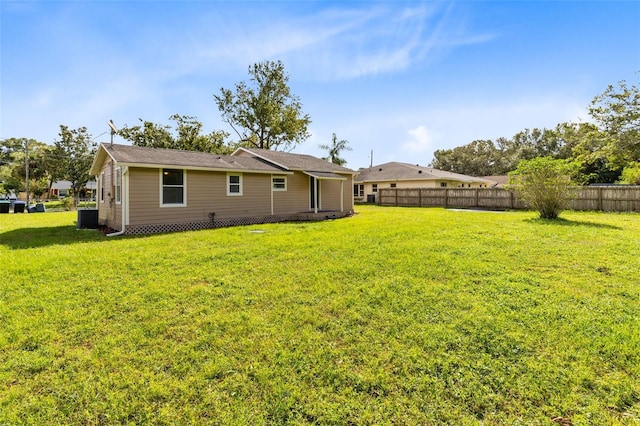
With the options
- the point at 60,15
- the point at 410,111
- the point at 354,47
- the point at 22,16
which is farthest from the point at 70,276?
the point at 410,111

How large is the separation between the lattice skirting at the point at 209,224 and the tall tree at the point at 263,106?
19.6m

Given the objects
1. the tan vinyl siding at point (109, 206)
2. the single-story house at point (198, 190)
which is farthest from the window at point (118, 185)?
the tan vinyl siding at point (109, 206)

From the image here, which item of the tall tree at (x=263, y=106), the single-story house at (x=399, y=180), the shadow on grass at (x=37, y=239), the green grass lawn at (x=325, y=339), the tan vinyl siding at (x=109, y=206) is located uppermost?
the tall tree at (x=263, y=106)

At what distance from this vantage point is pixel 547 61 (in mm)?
12500

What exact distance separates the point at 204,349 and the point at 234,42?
37.0 feet

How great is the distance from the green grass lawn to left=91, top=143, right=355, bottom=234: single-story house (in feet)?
14.6

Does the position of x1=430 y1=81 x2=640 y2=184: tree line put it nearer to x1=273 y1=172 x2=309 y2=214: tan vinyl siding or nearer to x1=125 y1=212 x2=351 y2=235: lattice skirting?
x1=273 y1=172 x2=309 y2=214: tan vinyl siding

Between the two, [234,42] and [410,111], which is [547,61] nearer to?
[410,111]

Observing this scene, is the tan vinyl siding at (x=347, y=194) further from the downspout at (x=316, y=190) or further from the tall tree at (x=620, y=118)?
the tall tree at (x=620, y=118)

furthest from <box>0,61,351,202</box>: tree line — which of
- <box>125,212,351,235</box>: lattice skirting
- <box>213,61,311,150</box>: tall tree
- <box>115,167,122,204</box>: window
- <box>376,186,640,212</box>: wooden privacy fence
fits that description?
<box>115,167,122,204</box>: window

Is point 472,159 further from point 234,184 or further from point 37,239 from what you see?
point 37,239

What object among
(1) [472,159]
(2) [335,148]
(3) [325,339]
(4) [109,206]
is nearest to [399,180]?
(2) [335,148]

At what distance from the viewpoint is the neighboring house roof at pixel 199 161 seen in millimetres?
10445

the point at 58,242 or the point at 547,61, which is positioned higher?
the point at 547,61
